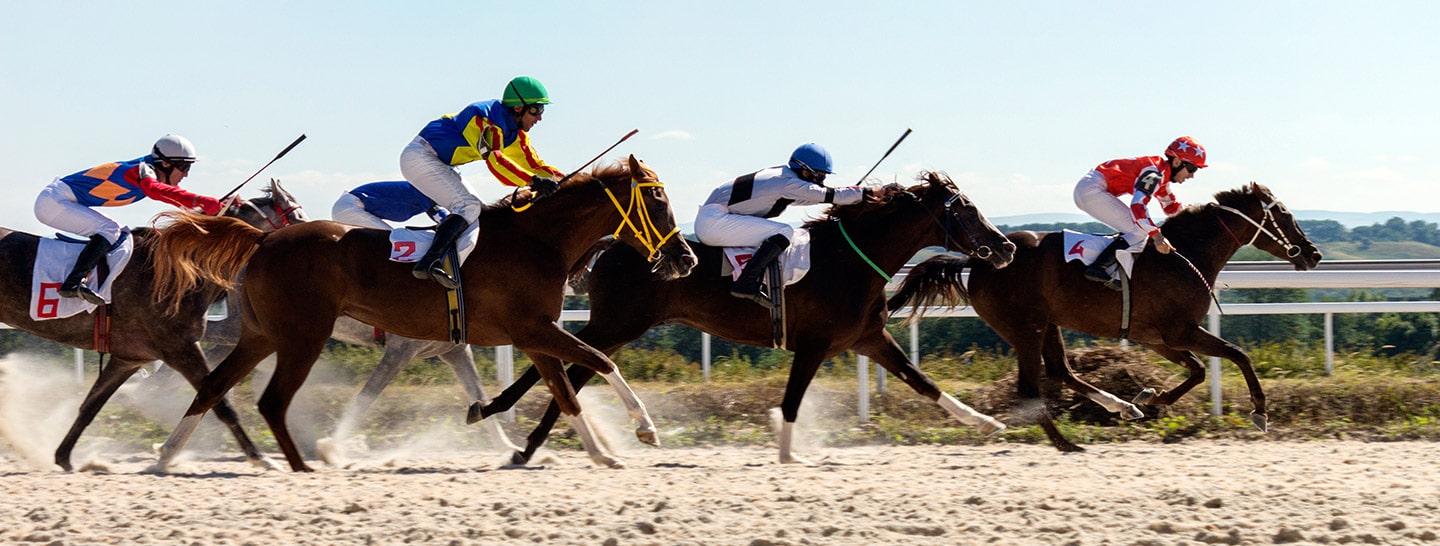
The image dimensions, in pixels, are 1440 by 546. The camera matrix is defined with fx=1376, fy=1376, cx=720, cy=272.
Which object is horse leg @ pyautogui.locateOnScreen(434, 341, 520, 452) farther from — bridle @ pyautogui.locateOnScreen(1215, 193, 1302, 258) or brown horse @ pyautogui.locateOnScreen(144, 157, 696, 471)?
bridle @ pyautogui.locateOnScreen(1215, 193, 1302, 258)

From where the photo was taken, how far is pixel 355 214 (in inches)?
301

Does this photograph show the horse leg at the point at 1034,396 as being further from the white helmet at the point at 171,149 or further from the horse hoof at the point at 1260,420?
the white helmet at the point at 171,149

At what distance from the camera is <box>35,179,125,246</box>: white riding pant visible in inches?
271

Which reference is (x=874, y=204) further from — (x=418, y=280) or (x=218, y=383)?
(x=218, y=383)

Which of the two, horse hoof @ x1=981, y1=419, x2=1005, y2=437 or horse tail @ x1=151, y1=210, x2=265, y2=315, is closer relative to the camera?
horse tail @ x1=151, y1=210, x2=265, y2=315

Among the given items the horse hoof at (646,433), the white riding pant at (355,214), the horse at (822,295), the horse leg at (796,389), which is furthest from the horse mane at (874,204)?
the white riding pant at (355,214)

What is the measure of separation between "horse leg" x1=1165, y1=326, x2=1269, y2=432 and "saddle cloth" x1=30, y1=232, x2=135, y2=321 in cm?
551

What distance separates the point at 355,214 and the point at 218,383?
5.77ft

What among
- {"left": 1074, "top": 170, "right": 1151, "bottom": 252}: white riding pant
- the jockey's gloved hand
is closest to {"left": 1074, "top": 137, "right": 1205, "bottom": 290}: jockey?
{"left": 1074, "top": 170, "right": 1151, "bottom": 252}: white riding pant

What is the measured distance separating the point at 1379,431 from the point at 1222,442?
987 millimetres

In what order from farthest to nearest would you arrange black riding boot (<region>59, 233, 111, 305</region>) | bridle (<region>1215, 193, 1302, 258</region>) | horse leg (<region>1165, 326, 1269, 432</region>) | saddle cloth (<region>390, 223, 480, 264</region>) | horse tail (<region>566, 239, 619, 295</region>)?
bridle (<region>1215, 193, 1302, 258</region>) → horse leg (<region>1165, 326, 1269, 432</region>) → black riding boot (<region>59, 233, 111, 305</region>) → horse tail (<region>566, 239, 619, 295</region>) → saddle cloth (<region>390, 223, 480, 264</region>)

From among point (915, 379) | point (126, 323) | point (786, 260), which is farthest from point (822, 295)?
point (126, 323)

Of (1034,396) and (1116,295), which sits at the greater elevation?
(1116,295)

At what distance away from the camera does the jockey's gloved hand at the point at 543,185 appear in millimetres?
6172
